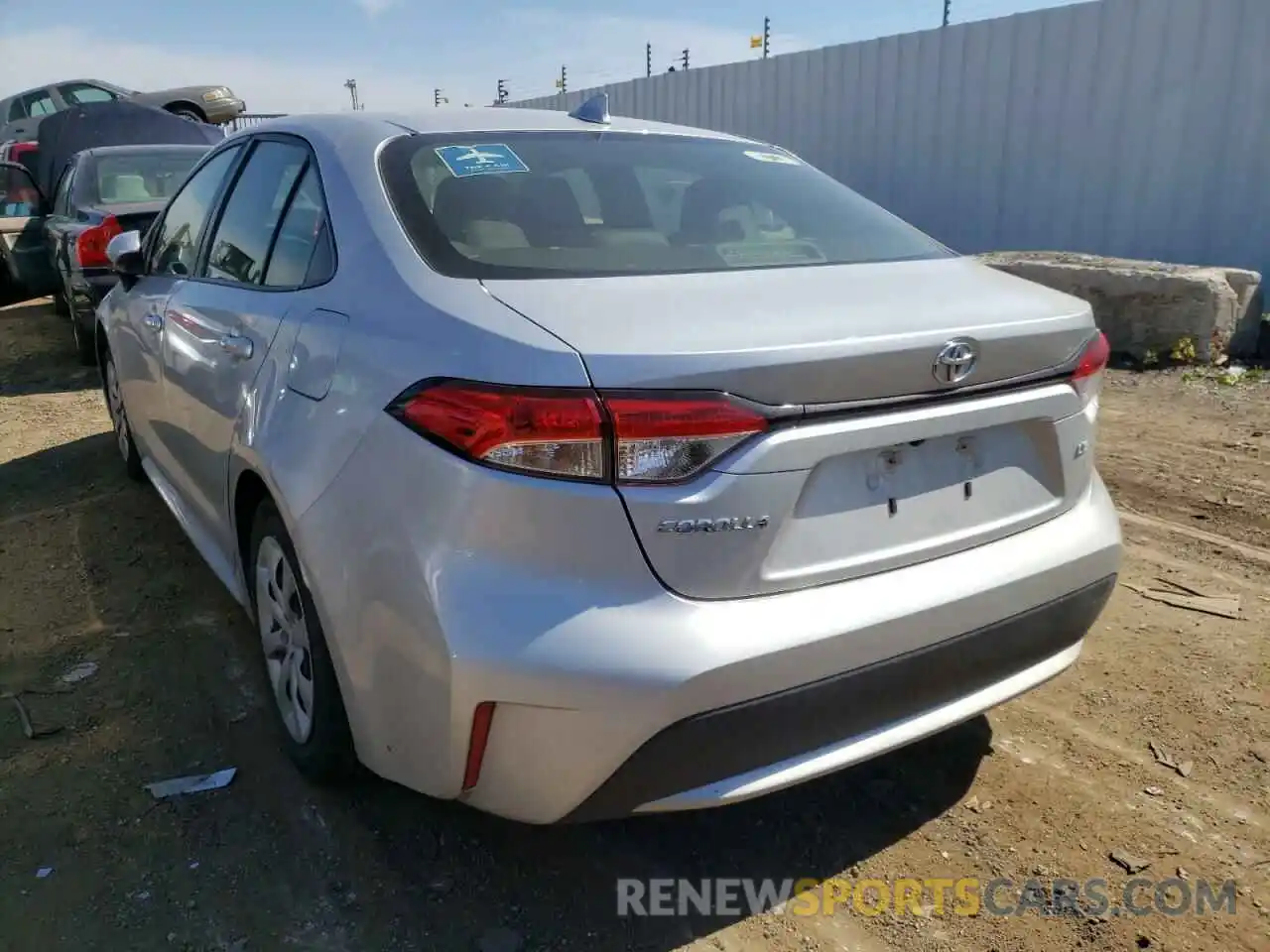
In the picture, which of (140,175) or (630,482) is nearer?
(630,482)

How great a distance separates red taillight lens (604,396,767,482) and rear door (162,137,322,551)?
3.88 ft

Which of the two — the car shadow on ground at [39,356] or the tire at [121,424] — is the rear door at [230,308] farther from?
the car shadow on ground at [39,356]

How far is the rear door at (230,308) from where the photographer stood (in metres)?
2.59

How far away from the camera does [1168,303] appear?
20.9 ft

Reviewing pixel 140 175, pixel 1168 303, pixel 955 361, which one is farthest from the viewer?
pixel 140 175

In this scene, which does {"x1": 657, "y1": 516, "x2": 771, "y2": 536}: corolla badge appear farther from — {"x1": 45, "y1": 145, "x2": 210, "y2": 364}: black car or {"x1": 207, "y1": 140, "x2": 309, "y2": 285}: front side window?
{"x1": 45, "y1": 145, "x2": 210, "y2": 364}: black car

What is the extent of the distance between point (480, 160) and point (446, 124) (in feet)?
0.90

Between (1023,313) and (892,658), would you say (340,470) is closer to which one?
(892,658)

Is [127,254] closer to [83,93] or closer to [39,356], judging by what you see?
[39,356]

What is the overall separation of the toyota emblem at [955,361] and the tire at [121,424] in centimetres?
396

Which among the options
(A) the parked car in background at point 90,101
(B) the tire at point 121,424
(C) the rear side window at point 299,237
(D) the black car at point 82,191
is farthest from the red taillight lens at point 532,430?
(A) the parked car in background at point 90,101

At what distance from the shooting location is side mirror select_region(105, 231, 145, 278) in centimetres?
390

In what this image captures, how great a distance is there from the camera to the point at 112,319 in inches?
172

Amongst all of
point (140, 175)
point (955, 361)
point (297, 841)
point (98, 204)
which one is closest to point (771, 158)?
point (955, 361)
